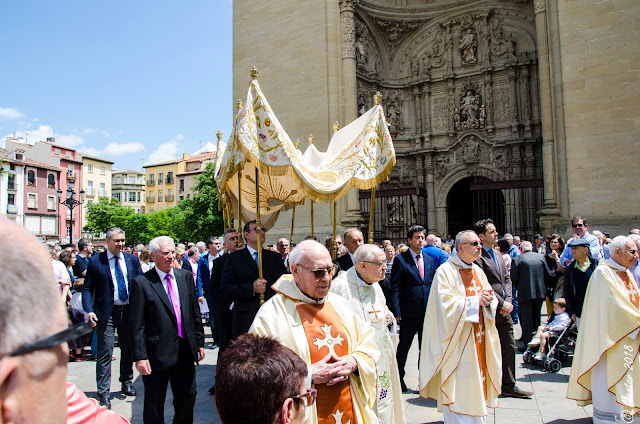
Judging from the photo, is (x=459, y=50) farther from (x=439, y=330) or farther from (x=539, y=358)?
(x=439, y=330)

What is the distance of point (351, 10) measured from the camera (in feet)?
51.1

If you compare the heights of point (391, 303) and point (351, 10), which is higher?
point (351, 10)

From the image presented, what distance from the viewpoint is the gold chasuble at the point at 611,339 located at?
4.35 metres

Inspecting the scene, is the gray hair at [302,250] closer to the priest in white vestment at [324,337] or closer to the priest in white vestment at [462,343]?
the priest in white vestment at [324,337]

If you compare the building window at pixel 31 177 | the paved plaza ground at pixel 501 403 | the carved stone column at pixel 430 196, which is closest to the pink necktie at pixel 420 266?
the paved plaza ground at pixel 501 403

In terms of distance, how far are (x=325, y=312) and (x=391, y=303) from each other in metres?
3.25

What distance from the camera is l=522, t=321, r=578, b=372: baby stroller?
21.4 ft

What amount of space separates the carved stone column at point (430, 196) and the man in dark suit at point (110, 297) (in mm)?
13165

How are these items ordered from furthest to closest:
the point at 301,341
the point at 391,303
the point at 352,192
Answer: the point at 352,192 < the point at 391,303 < the point at 301,341

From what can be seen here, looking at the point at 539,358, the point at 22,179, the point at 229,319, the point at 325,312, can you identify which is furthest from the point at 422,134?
the point at 22,179

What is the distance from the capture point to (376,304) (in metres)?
4.26

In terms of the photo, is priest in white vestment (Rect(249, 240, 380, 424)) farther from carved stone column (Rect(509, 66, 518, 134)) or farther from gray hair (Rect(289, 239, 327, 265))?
carved stone column (Rect(509, 66, 518, 134))

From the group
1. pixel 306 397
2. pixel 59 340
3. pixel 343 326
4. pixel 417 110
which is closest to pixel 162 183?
pixel 417 110

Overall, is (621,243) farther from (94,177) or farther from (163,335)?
(94,177)
